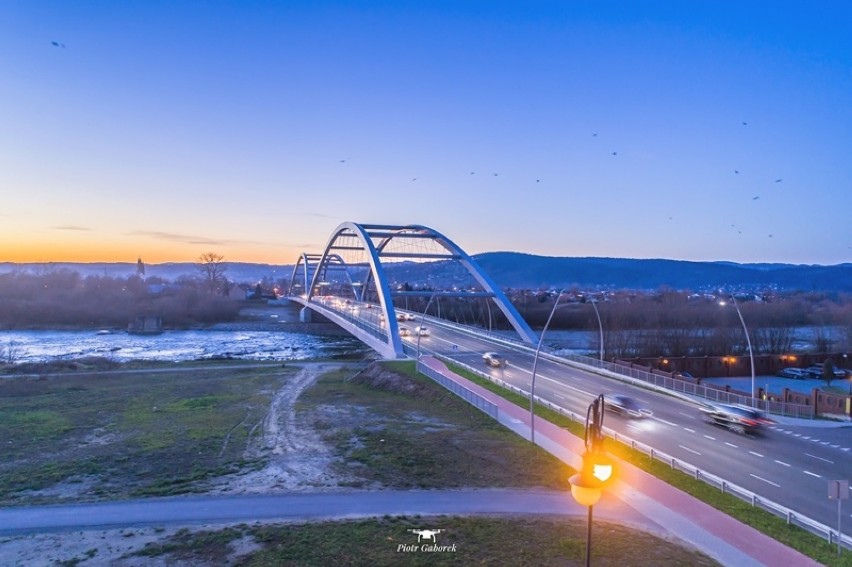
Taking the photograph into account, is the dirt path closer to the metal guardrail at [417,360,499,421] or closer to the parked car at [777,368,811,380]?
the metal guardrail at [417,360,499,421]

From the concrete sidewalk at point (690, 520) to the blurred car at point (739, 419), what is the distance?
265 inches

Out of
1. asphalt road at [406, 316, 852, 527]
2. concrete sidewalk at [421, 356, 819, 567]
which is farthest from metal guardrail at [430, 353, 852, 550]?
concrete sidewalk at [421, 356, 819, 567]

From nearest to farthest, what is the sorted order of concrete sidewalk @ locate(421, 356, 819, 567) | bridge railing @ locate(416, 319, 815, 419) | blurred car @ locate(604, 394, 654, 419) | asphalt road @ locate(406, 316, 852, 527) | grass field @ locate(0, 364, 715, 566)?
1. concrete sidewalk @ locate(421, 356, 819, 567)
2. grass field @ locate(0, 364, 715, 566)
3. asphalt road @ locate(406, 316, 852, 527)
4. blurred car @ locate(604, 394, 654, 419)
5. bridge railing @ locate(416, 319, 815, 419)

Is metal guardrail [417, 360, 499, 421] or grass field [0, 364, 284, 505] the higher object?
metal guardrail [417, 360, 499, 421]

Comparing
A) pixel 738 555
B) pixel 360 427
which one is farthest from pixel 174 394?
pixel 738 555

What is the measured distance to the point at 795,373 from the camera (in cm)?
4609

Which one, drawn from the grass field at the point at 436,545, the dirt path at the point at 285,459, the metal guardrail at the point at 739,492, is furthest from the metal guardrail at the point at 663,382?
the dirt path at the point at 285,459

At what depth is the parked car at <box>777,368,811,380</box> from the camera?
45938mm

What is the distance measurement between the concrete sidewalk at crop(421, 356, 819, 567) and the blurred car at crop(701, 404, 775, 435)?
22.1 ft

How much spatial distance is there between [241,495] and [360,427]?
9375mm

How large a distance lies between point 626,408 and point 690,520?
1120 cm

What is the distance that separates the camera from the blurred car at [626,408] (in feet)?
78.1

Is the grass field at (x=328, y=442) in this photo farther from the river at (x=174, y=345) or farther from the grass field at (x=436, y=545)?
the river at (x=174, y=345)

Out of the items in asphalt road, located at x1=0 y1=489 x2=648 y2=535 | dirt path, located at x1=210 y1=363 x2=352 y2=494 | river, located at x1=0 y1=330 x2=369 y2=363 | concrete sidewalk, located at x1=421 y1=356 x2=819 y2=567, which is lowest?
river, located at x1=0 y1=330 x2=369 y2=363
